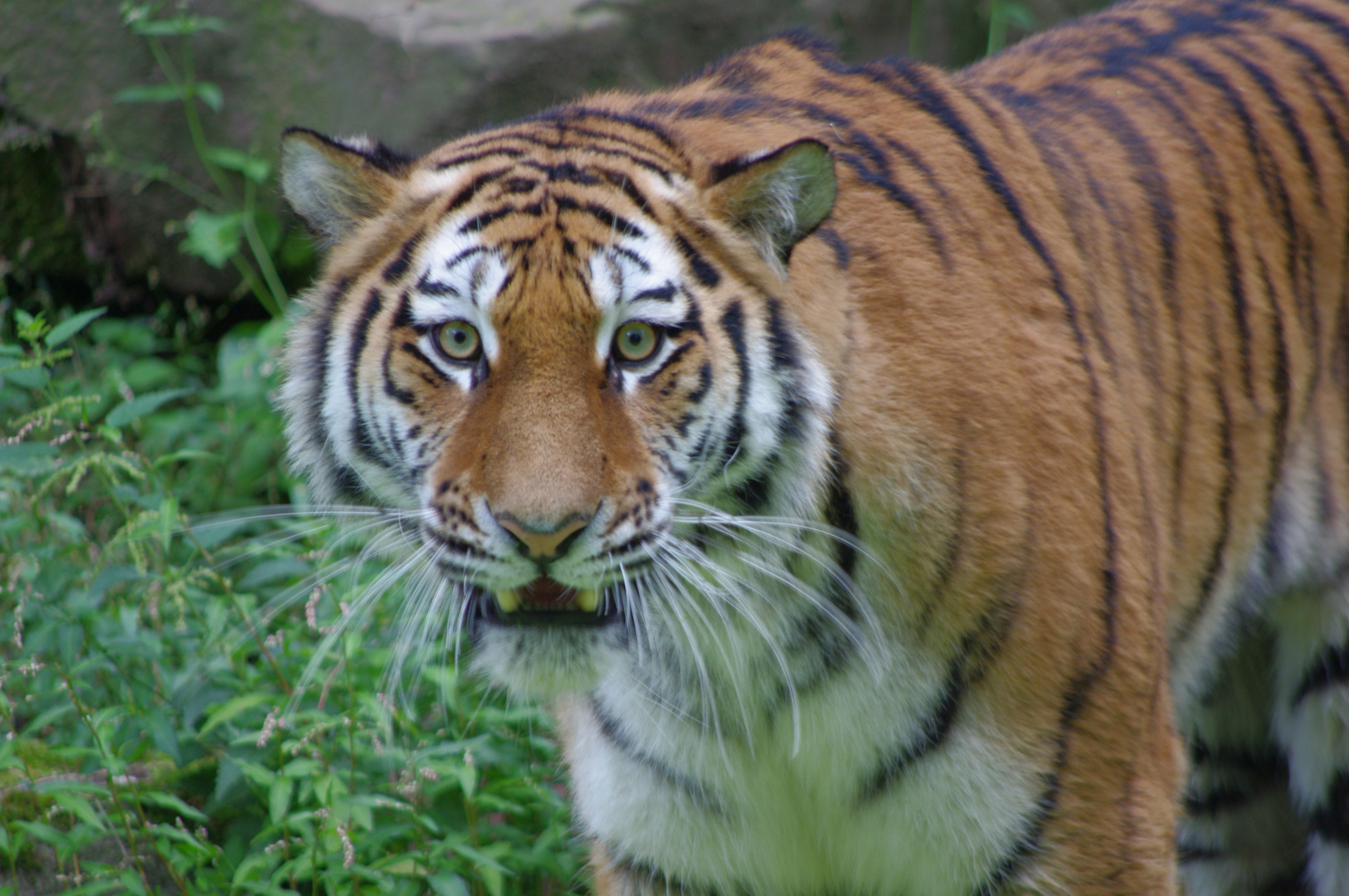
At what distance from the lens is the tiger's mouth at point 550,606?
5.29ft

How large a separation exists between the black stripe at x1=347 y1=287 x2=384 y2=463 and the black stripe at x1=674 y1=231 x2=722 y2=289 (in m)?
0.38

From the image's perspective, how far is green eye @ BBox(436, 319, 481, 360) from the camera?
1.55 m

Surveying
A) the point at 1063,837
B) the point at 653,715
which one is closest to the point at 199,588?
the point at 653,715

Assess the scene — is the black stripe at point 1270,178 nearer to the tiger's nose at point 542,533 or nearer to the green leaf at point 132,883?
the tiger's nose at point 542,533

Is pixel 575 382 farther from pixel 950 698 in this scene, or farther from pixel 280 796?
pixel 280 796

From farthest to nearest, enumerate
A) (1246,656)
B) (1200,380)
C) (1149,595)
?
1. (1246,656)
2. (1200,380)
3. (1149,595)

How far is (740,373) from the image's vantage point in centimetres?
162

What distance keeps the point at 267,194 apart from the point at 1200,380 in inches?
110

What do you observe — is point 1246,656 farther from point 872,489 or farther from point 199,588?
point 199,588

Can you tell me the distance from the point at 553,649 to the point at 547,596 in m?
0.06

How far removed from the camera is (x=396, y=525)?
1721 mm

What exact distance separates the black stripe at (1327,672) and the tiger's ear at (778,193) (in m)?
1.36

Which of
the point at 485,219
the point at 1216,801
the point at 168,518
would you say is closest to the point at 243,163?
the point at 168,518

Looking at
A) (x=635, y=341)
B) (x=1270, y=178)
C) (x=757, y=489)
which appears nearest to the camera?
(x=635, y=341)
